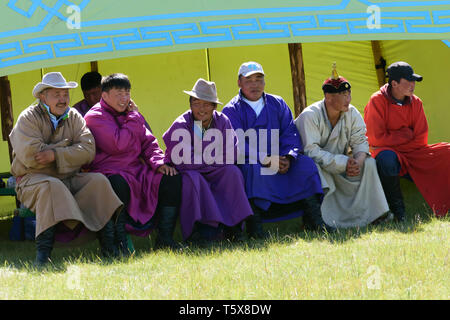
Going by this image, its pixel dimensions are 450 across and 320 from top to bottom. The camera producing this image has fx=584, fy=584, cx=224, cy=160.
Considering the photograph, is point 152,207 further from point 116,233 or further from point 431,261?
point 431,261

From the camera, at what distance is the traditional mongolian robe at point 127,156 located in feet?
14.7

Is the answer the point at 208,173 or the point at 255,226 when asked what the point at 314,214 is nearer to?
the point at 255,226

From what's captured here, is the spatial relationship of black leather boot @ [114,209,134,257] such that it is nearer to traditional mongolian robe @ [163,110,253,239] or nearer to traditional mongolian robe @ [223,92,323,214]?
traditional mongolian robe @ [163,110,253,239]

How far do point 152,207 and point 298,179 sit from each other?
1.22 meters

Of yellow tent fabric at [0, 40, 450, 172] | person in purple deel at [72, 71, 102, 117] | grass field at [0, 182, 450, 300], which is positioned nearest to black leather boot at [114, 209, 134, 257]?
grass field at [0, 182, 450, 300]

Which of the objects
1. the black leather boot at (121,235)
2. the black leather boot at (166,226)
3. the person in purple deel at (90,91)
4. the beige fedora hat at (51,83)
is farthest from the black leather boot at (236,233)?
the person in purple deel at (90,91)

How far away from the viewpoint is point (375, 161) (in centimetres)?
505

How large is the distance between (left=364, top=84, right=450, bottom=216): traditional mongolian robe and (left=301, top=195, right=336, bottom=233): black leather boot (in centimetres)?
85

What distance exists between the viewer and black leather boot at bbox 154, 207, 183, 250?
4.44m

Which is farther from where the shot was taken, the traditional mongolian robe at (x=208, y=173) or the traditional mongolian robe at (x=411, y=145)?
the traditional mongolian robe at (x=411, y=145)

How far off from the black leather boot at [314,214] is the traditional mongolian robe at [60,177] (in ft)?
5.01

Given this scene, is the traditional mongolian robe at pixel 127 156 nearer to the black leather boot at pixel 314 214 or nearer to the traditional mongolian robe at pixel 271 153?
the traditional mongolian robe at pixel 271 153

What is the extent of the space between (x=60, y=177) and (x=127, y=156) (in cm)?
54

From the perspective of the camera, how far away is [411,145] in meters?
5.29
